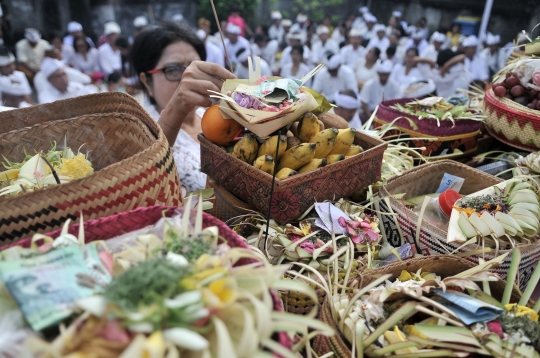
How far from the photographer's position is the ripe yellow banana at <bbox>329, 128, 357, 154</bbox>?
5.15 ft

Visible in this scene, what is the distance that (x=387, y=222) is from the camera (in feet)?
5.10

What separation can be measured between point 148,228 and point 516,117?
2169 millimetres

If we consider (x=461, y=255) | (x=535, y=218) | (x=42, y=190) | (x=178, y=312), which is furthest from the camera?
(x=535, y=218)

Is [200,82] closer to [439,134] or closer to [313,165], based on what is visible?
[313,165]

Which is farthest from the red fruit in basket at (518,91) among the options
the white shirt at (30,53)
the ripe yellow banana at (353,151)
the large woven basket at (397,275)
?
the white shirt at (30,53)

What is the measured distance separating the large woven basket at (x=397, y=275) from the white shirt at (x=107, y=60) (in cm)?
844

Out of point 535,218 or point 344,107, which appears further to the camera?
point 344,107

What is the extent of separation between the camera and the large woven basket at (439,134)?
232 cm

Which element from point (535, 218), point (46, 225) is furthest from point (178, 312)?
point (535, 218)

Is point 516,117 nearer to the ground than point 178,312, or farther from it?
nearer to the ground

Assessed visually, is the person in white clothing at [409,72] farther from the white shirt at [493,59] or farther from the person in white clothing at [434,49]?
the white shirt at [493,59]

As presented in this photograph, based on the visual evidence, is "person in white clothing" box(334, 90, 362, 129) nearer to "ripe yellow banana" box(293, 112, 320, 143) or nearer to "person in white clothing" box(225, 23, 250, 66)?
"ripe yellow banana" box(293, 112, 320, 143)

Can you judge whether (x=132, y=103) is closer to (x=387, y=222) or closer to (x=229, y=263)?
(x=229, y=263)

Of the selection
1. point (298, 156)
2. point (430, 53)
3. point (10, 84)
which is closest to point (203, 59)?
point (298, 156)
